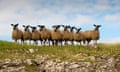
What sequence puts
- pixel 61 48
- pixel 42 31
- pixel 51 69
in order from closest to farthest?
pixel 51 69, pixel 61 48, pixel 42 31

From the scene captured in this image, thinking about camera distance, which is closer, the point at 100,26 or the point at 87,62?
the point at 87,62

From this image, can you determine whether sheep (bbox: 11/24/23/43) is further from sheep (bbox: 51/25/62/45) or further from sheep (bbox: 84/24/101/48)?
sheep (bbox: 84/24/101/48)

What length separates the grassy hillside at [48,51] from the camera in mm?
44344

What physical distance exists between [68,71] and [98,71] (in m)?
3.19

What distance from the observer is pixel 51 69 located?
43.7 meters

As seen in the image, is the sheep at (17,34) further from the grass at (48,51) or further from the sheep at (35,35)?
the grass at (48,51)

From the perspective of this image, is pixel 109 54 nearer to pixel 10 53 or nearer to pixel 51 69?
pixel 51 69

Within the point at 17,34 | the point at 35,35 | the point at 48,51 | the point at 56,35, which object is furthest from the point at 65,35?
the point at 48,51

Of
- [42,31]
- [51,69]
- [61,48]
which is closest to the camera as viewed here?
[51,69]

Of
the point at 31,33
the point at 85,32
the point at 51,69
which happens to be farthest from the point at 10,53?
the point at 85,32

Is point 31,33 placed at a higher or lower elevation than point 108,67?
higher

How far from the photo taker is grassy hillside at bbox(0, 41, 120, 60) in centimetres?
4434

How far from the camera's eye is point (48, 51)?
45.4 meters

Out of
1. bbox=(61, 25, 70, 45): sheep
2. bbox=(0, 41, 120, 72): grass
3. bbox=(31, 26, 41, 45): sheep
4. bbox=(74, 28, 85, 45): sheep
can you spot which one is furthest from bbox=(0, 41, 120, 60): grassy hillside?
bbox=(74, 28, 85, 45): sheep
